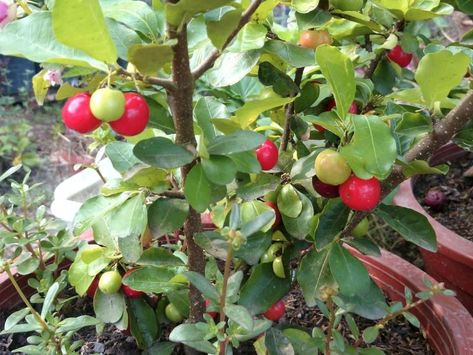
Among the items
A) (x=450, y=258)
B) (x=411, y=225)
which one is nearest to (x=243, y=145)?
(x=411, y=225)

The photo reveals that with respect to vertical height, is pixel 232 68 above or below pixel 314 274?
above

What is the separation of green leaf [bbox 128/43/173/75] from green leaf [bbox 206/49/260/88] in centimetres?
19

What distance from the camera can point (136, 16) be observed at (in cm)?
72

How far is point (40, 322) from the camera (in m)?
0.85

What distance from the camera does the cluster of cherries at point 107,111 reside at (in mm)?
566

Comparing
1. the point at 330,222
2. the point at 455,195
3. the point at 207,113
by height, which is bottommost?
the point at 455,195

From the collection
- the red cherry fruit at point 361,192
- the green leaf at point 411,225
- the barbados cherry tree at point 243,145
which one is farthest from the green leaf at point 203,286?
the green leaf at point 411,225

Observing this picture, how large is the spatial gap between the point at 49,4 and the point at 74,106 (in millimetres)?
225

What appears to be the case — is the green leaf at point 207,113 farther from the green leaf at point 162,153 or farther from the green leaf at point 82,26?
the green leaf at point 82,26

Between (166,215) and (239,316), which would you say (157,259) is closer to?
(166,215)

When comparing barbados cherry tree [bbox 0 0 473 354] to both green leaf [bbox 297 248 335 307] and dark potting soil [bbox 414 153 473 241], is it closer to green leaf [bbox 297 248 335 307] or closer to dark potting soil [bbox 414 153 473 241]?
green leaf [bbox 297 248 335 307]

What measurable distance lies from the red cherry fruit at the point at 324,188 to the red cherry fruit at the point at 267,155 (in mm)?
68

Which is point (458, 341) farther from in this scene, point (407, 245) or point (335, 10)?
point (407, 245)

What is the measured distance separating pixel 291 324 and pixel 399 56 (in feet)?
1.66
